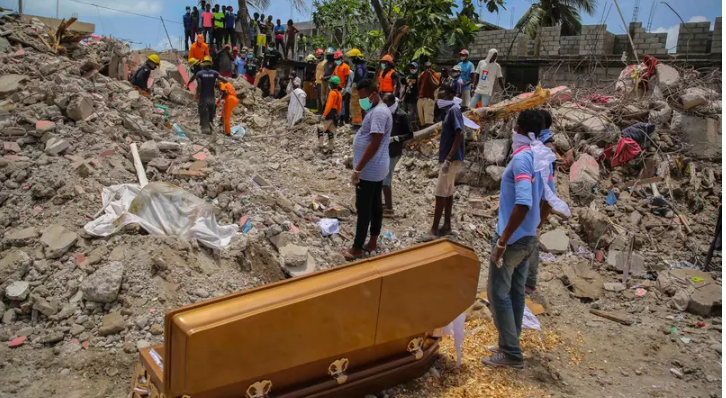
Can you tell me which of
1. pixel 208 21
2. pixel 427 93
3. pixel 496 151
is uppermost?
pixel 208 21

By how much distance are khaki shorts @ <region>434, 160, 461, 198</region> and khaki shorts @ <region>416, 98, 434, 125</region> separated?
4.33m

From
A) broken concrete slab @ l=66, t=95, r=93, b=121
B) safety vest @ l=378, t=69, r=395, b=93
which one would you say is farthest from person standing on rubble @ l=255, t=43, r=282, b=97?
broken concrete slab @ l=66, t=95, r=93, b=121

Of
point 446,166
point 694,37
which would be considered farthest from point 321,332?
point 694,37

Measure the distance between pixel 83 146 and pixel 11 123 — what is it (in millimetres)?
975

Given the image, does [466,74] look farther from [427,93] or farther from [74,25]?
[74,25]

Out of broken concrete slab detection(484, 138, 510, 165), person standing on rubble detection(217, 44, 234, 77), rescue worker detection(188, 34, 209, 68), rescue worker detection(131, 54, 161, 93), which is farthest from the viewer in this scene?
person standing on rubble detection(217, 44, 234, 77)

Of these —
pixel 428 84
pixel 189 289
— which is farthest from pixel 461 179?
pixel 189 289

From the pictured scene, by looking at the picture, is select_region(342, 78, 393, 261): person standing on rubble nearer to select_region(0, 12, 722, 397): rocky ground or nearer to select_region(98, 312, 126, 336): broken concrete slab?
select_region(0, 12, 722, 397): rocky ground

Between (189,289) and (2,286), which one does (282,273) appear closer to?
(189,289)

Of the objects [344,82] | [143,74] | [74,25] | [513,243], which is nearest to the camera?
[513,243]

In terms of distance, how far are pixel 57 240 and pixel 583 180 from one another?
6071mm

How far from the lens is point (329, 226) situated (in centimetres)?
565

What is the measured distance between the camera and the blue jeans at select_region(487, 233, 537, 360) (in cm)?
312

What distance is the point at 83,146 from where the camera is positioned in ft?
19.9
